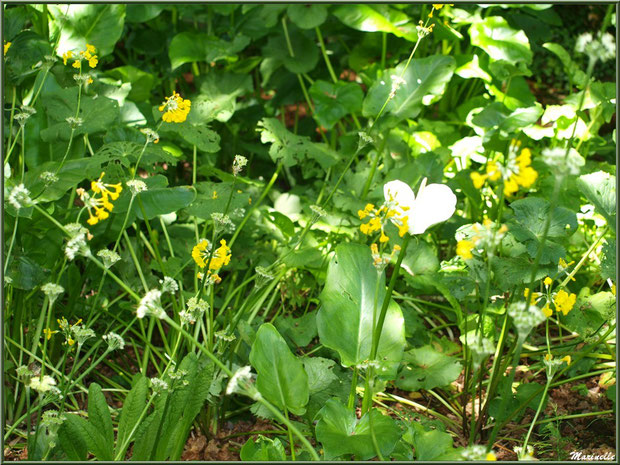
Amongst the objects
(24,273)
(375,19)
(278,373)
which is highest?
(375,19)

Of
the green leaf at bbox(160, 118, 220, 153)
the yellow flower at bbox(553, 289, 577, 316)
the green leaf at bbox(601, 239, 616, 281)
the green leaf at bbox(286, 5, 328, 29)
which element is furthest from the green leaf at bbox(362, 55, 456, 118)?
the yellow flower at bbox(553, 289, 577, 316)

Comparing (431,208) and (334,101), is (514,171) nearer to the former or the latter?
(431,208)

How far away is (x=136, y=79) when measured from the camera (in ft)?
8.16

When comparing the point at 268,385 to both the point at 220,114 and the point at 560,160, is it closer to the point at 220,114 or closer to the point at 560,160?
the point at 560,160

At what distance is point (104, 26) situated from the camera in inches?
91.0

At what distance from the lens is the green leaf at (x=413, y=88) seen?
220cm

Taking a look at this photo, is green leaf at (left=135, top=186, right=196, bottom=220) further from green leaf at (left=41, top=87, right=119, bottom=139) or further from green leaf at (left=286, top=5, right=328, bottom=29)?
green leaf at (left=286, top=5, right=328, bottom=29)

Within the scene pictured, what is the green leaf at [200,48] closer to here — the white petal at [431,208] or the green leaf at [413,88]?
the green leaf at [413,88]

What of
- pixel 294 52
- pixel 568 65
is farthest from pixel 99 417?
pixel 568 65

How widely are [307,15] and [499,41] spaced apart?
2.38 ft

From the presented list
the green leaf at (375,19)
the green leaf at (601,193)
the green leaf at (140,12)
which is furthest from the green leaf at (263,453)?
the green leaf at (140,12)

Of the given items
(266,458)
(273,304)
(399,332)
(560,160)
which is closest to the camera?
(560,160)

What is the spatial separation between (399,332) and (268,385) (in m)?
0.36

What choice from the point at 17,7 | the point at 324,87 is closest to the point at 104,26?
the point at 17,7
